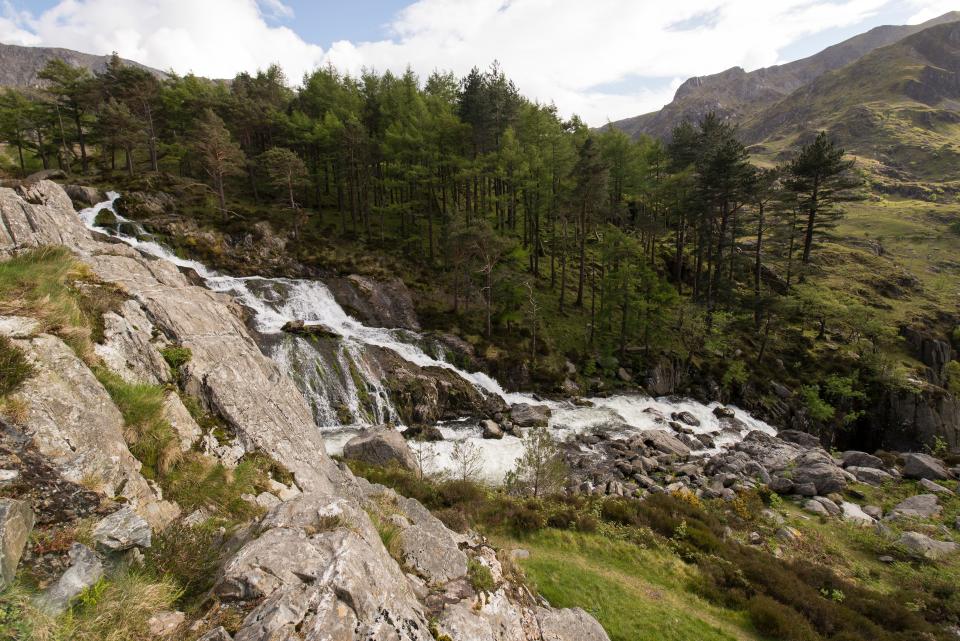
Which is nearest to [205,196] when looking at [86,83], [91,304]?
[86,83]

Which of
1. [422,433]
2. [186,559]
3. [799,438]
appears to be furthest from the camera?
[799,438]

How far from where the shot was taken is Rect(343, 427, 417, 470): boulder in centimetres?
1880

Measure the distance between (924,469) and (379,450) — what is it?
29176 mm

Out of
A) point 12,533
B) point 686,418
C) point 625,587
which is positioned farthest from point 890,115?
point 12,533

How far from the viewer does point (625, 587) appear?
12.2 m

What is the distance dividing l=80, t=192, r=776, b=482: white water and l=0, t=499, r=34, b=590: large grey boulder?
57.4ft

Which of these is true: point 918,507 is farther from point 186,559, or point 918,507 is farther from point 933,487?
point 186,559

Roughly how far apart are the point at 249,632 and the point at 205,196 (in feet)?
159

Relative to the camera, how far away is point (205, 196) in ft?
136

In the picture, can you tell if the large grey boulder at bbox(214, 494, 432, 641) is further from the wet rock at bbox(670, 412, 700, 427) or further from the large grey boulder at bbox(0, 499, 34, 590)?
the wet rock at bbox(670, 412, 700, 427)

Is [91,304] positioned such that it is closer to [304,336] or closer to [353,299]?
[304,336]

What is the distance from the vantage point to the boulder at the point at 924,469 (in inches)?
851

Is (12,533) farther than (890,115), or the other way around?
(890,115)

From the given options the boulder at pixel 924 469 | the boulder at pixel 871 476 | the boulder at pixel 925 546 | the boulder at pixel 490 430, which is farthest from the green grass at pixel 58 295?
the boulder at pixel 924 469
